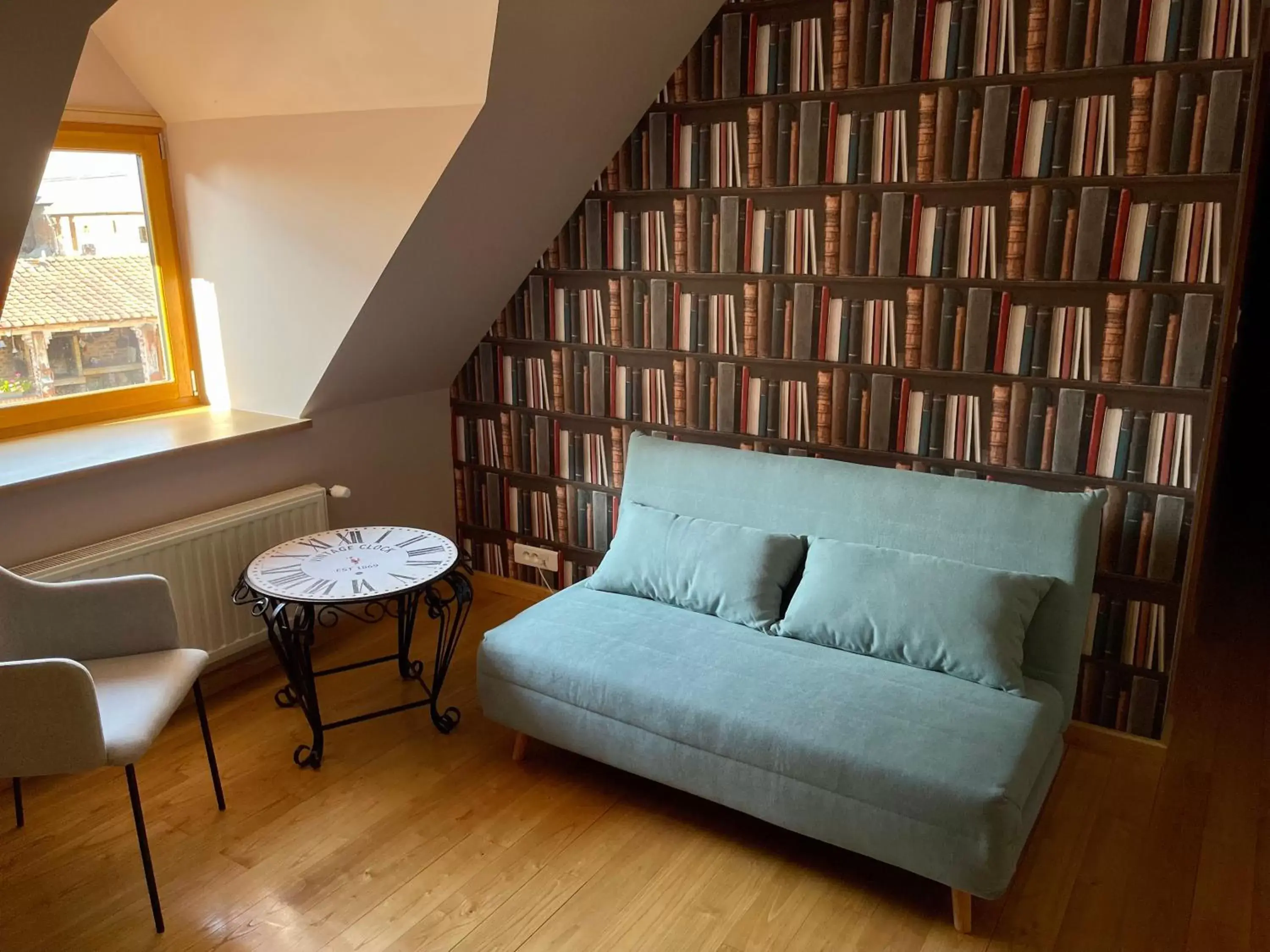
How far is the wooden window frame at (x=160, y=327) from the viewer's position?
9.35 ft

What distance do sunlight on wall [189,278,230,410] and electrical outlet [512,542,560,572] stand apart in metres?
1.18

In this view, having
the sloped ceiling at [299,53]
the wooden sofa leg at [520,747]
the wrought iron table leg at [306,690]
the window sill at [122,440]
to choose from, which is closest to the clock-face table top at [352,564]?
the wrought iron table leg at [306,690]

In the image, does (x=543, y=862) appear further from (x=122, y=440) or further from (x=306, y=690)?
(x=122, y=440)

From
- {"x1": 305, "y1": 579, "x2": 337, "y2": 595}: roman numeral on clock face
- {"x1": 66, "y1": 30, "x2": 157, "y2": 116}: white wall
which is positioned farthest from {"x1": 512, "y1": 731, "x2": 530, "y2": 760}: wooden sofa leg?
{"x1": 66, "y1": 30, "x2": 157, "y2": 116}: white wall

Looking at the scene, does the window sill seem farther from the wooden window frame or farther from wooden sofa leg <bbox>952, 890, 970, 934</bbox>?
wooden sofa leg <bbox>952, 890, 970, 934</bbox>

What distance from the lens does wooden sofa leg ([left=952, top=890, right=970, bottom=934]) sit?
6.50 feet

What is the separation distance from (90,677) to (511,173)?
1.73 meters

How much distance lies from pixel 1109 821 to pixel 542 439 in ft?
7.13

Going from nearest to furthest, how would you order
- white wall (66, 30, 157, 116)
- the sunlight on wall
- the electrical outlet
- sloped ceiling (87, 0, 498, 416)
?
sloped ceiling (87, 0, 498, 416) < white wall (66, 30, 157, 116) < the sunlight on wall < the electrical outlet

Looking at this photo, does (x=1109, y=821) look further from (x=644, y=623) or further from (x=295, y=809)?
(x=295, y=809)

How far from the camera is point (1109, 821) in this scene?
2359 millimetres

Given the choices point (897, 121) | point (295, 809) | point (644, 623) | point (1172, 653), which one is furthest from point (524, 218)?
point (1172, 653)

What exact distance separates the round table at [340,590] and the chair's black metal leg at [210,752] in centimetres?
23

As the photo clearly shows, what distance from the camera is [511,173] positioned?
2.77 m
